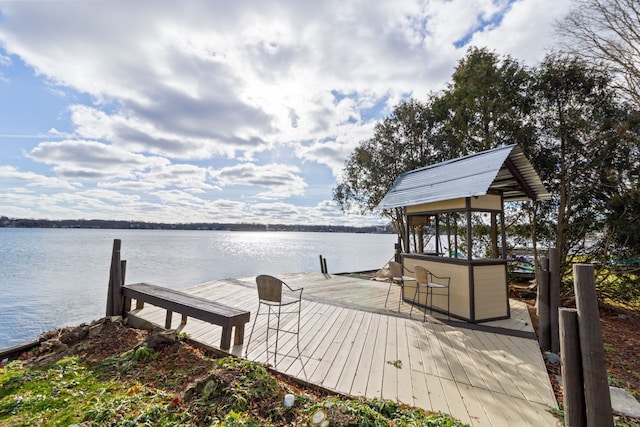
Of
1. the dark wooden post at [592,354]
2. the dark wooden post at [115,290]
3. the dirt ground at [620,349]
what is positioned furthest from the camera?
the dark wooden post at [115,290]

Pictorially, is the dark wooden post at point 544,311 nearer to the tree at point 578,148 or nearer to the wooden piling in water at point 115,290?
the tree at point 578,148

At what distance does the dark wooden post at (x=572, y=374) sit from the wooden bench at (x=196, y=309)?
3022 millimetres

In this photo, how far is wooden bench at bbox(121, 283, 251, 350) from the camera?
3.30m

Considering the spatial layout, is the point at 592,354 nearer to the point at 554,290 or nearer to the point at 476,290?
the point at 554,290

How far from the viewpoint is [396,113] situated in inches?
430

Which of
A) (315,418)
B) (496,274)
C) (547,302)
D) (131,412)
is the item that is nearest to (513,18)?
(496,274)

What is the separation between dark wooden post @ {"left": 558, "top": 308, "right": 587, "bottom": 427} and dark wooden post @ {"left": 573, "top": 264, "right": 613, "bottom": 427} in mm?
40

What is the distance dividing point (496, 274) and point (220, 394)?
492 cm

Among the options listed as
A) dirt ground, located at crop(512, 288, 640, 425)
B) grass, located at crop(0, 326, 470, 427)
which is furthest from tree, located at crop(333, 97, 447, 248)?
grass, located at crop(0, 326, 470, 427)

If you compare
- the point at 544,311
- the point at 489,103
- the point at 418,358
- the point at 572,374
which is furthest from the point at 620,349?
the point at 489,103

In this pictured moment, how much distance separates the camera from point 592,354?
1.57 meters

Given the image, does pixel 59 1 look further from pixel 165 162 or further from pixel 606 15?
pixel 606 15

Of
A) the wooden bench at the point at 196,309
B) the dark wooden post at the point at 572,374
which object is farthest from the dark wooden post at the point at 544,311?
the wooden bench at the point at 196,309

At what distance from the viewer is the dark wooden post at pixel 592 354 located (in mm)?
1528
